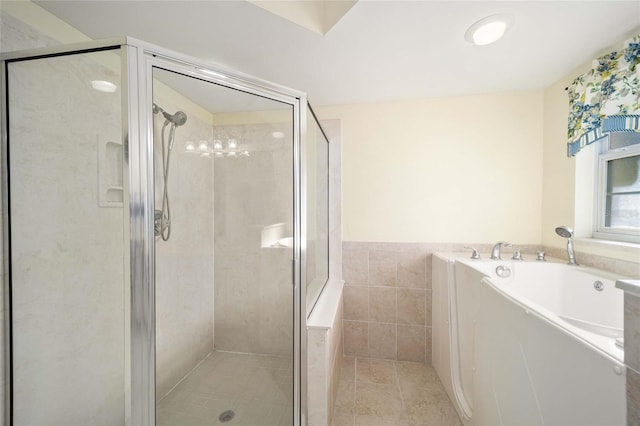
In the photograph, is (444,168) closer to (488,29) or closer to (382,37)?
(488,29)

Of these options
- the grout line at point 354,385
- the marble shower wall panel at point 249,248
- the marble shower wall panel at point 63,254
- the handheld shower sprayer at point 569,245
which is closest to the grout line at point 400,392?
the grout line at point 354,385

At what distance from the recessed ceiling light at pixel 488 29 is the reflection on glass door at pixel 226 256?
1035 mm

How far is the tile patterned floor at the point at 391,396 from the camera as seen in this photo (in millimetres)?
1423

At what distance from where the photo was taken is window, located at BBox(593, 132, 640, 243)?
1344mm

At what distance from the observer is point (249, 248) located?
4.76ft

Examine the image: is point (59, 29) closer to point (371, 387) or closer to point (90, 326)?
point (90, 326)

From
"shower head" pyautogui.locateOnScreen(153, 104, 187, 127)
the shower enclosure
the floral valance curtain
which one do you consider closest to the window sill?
the floral valance curtain

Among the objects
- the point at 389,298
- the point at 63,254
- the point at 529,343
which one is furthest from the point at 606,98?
the point at 63,254

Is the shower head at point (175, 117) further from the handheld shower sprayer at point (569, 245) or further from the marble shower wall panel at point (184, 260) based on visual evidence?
the handheld shower sprayer at point (569, 245)

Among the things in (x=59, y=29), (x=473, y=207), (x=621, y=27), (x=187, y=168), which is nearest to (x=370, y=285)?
(x=473, y=207)

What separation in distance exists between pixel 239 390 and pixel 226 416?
0.12 meters

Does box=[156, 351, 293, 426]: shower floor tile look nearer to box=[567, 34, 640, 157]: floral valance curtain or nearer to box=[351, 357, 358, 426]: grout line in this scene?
box=[351, 357, 358, 426]: grout line

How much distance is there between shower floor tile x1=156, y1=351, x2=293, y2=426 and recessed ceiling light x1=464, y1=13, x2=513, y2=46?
1.98 meters

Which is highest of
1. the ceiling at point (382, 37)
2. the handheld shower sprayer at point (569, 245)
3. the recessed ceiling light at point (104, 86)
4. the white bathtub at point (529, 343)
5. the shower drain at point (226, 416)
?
the ceiling at point (382, 37)
